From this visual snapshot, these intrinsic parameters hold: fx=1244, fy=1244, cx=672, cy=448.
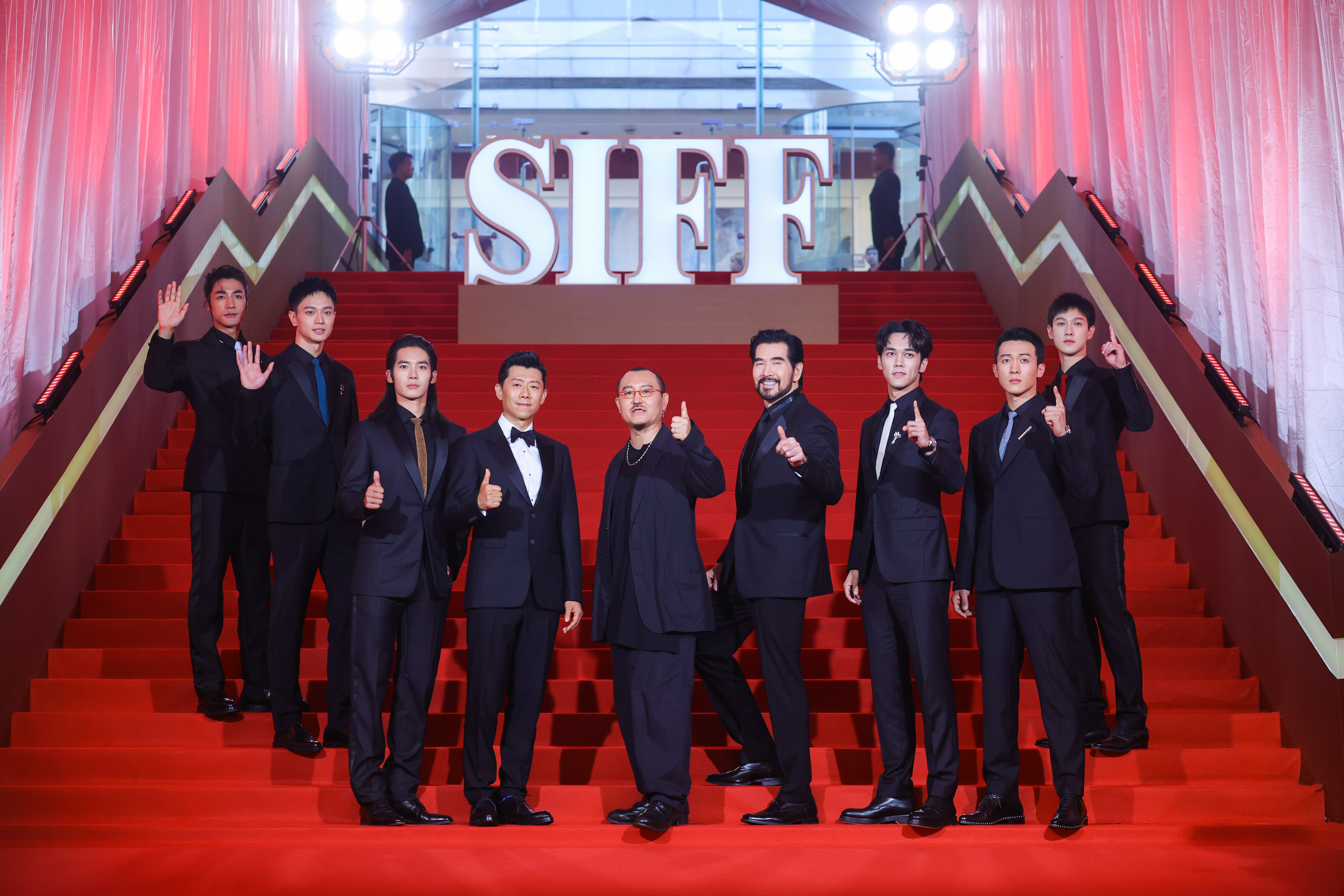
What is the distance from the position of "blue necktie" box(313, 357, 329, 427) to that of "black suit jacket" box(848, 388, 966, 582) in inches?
71.3

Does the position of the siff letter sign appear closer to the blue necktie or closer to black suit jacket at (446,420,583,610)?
the blue necktie

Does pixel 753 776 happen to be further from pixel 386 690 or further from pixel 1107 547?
pixel 1107 547

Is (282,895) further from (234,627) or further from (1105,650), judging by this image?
(1105,650)

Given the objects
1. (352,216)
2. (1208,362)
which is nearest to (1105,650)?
(1208,362)

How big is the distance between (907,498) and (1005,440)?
36 centimetres

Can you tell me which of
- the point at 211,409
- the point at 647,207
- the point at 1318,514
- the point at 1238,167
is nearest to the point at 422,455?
the point at 211,409

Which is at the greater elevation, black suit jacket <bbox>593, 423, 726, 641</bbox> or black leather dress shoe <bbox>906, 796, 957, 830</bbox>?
black suit jacket <bbox>593, 423, 726, 641</bbox>

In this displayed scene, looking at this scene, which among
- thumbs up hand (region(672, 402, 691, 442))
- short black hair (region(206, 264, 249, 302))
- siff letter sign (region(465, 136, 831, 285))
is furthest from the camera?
siff letter sign (region(465, 136, 831, 285))

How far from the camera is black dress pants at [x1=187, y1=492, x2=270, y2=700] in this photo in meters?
4.24

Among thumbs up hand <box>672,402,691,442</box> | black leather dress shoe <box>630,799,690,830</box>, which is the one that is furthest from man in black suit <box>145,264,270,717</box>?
thumbs up hand <box>672,402,691,442</box>

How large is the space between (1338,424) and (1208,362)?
0.77 m

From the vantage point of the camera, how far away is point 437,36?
14180 millimetres

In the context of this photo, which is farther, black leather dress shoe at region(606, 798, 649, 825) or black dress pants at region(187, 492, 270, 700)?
black dress pants at region(187, 492, 270, 700)

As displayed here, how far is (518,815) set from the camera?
12.3ft
